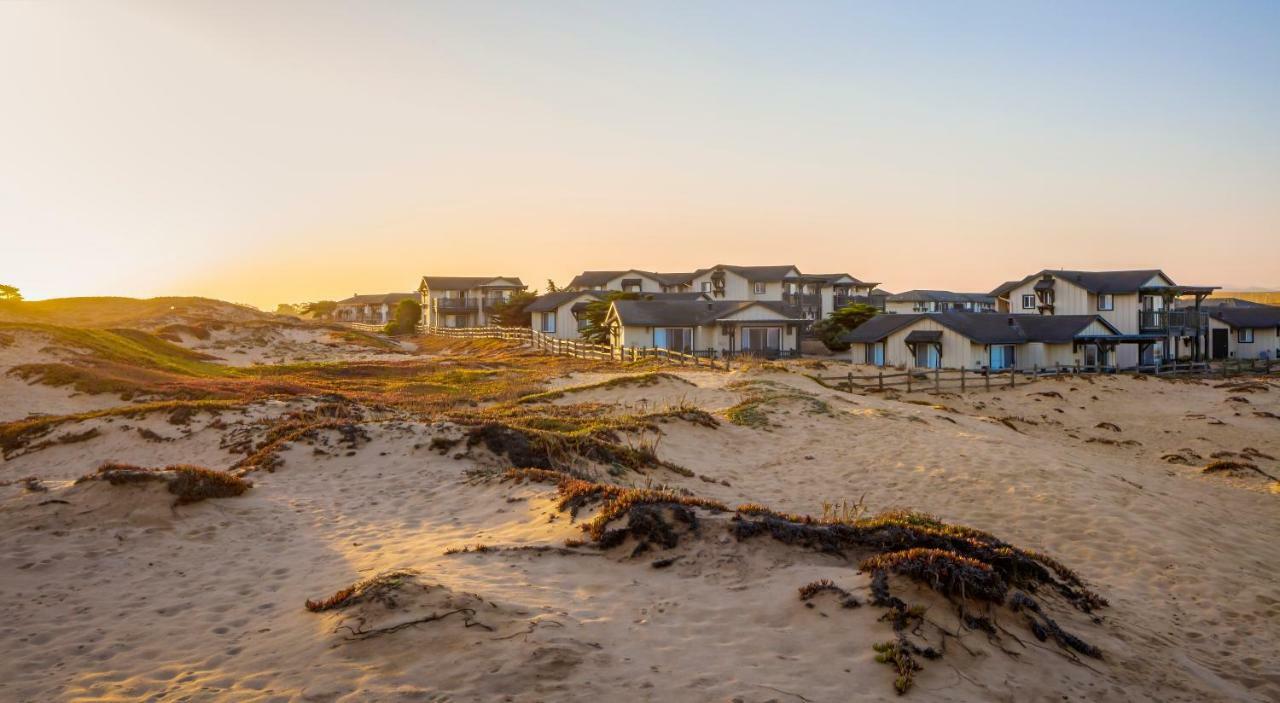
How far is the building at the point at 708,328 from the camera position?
5244 cm

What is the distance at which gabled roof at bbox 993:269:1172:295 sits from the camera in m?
51.7

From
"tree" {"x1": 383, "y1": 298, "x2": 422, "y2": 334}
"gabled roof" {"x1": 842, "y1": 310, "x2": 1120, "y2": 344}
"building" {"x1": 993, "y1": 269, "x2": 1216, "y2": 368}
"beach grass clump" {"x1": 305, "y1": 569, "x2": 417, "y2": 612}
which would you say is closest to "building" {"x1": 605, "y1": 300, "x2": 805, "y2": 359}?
"gabled roof" {"x1": 842, "y1": 310, "x2": 1120, "y2": 344}

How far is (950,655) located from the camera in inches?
260

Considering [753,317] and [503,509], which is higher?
[753,317]

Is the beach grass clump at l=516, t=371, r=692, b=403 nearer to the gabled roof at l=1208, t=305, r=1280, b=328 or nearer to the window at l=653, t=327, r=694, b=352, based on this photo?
the window at l=653, t=327, r=694, b=352

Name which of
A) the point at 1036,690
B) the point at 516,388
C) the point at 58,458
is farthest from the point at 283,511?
the point at 516,388

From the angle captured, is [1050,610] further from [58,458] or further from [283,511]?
[58,458]

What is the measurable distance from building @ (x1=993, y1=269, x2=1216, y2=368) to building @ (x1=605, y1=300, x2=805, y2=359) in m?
20.4

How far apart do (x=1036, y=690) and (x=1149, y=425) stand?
27.4 meters

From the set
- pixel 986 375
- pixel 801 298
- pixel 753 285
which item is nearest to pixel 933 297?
pixel 801 298

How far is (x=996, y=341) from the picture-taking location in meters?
43.7

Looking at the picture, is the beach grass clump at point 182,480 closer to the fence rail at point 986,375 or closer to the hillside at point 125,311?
the fence rail at point 986,375

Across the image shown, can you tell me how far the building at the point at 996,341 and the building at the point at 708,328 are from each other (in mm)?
8284

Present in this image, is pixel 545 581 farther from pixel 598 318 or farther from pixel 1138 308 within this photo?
pixel 1138 308
